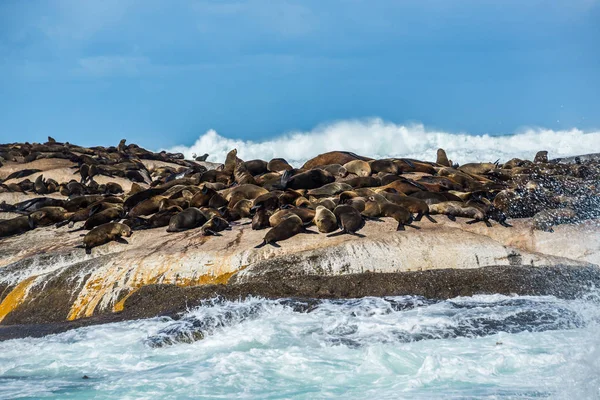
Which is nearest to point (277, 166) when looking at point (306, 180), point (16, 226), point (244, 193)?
point (306, 180)

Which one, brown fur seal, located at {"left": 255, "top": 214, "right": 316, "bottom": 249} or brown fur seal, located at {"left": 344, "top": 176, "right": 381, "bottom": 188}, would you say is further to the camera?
brown fur seal, located at {"left": 344, "top": 176, "right": 381, "bottom": 188}

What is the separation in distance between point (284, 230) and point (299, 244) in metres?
0.33

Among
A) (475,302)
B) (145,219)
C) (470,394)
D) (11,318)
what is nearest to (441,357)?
(470,394)

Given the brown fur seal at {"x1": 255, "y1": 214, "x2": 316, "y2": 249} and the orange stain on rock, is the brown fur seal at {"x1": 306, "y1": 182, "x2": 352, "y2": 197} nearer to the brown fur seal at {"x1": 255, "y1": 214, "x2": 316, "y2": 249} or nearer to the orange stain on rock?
the brown fur seal at {"x1": 255, "y1": 214, "x2": 316, "y2": 249}

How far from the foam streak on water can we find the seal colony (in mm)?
2028

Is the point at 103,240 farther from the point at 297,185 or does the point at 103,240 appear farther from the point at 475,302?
the point at 475,302

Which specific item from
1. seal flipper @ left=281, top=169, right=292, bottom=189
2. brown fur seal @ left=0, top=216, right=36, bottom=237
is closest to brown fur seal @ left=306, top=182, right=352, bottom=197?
seal flipper @ left=281, top=169, right=292, bottom=189

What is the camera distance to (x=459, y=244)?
8797mm

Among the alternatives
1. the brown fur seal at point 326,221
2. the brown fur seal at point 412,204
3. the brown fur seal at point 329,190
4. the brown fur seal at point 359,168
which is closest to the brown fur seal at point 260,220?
the brown fur seal at point 326,221

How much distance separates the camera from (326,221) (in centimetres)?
923

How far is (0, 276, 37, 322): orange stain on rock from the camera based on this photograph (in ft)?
28.8

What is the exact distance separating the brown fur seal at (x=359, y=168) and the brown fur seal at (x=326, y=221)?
3.30 meters

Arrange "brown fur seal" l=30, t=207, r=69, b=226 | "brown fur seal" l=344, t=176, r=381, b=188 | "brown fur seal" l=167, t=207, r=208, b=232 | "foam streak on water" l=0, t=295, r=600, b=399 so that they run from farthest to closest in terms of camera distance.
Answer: "brown fur seal" l=30, t=207, r=69, b=226 < "brown fur seal" l=344, t=176, r=381, b=188 < "brown fur seal" l=167, t=207, r=208, b=232 < "foam streak on water" l=0, t=295, r=600, b=399

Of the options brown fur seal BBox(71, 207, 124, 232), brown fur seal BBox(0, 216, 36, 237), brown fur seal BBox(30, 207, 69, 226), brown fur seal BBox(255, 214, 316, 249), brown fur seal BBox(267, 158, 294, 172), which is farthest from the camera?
brown fur seal BBox(267, 158, 294, 172)
